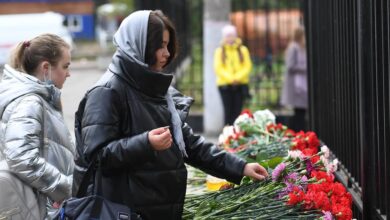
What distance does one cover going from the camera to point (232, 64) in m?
11.5

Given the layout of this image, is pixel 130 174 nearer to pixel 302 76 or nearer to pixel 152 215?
pixel 152 215

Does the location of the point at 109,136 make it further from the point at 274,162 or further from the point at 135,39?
the point at 274,162

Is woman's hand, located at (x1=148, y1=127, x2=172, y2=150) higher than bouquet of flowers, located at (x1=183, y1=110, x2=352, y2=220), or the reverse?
woman's hand, located at (x1=148, y1=127, x2=172, y2=150)

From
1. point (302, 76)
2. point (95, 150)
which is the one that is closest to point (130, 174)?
point (95, 150)

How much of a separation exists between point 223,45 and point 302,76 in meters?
1.10

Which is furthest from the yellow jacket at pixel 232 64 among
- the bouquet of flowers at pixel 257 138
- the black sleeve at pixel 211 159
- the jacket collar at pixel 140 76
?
the jacket collar at pixel 140 76

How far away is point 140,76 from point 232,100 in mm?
8220

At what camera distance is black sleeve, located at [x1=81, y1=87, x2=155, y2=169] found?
3.29 meters

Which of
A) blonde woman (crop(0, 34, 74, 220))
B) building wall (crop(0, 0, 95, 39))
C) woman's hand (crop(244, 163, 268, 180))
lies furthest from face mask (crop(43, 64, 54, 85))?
building wall (crop(0, 0, 95, 39))

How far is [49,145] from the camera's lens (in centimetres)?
407

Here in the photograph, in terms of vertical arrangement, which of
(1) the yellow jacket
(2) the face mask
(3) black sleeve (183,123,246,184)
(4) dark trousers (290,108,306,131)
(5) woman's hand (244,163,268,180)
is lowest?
(4) dark trousers (290,108,306,131)

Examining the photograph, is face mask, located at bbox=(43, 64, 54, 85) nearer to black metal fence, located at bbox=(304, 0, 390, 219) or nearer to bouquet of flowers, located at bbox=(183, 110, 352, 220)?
bouquet of flowers, located at bbox=(183, 110, 352, 220)

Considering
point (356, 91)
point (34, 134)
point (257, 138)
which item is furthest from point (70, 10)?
point (34, 134)

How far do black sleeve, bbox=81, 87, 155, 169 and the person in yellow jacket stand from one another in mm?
7951
